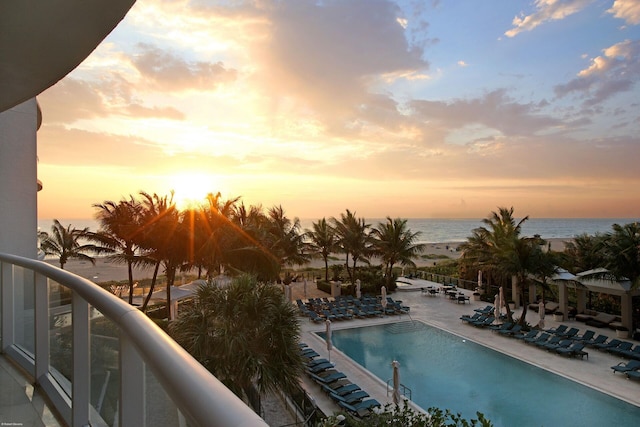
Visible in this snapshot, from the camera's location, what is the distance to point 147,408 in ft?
4.77

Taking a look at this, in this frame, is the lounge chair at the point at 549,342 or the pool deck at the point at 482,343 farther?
the lounge chair at the point at 549,342

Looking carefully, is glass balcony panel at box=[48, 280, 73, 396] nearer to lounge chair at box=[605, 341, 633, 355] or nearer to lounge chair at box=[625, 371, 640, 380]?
lounge chair at box=[625, 371, 640, 380]

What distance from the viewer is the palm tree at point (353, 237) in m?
31.9

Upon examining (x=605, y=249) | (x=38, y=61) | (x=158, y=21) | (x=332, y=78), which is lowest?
(x=605, y=249)

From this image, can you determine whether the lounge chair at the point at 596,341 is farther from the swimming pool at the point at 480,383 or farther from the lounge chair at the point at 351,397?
the lounge chair at the point at 351,397

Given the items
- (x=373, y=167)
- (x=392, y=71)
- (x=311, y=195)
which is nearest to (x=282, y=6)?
(x=392, y=71)

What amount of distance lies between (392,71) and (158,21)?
1480 centimetres

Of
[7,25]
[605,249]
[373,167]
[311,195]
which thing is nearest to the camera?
[7,25]

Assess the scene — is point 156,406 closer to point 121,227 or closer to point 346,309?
point 121,227

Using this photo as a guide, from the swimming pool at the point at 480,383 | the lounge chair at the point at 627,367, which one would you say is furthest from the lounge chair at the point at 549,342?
the lounge chair at the point at 627,367

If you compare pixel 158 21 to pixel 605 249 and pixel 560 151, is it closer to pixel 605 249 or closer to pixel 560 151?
pixel 605 249

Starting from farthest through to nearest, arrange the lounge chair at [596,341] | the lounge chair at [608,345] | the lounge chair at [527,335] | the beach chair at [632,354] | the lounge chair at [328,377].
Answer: the lounge chair at [527,335]
the lounge chair at [596,341]
the lounge chair at [608,345]
the beach chair at [632,354]
the lounge chair at [328,377]

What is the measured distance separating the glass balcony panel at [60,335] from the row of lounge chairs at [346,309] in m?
18.6

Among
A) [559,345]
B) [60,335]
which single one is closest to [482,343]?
[559,345]
